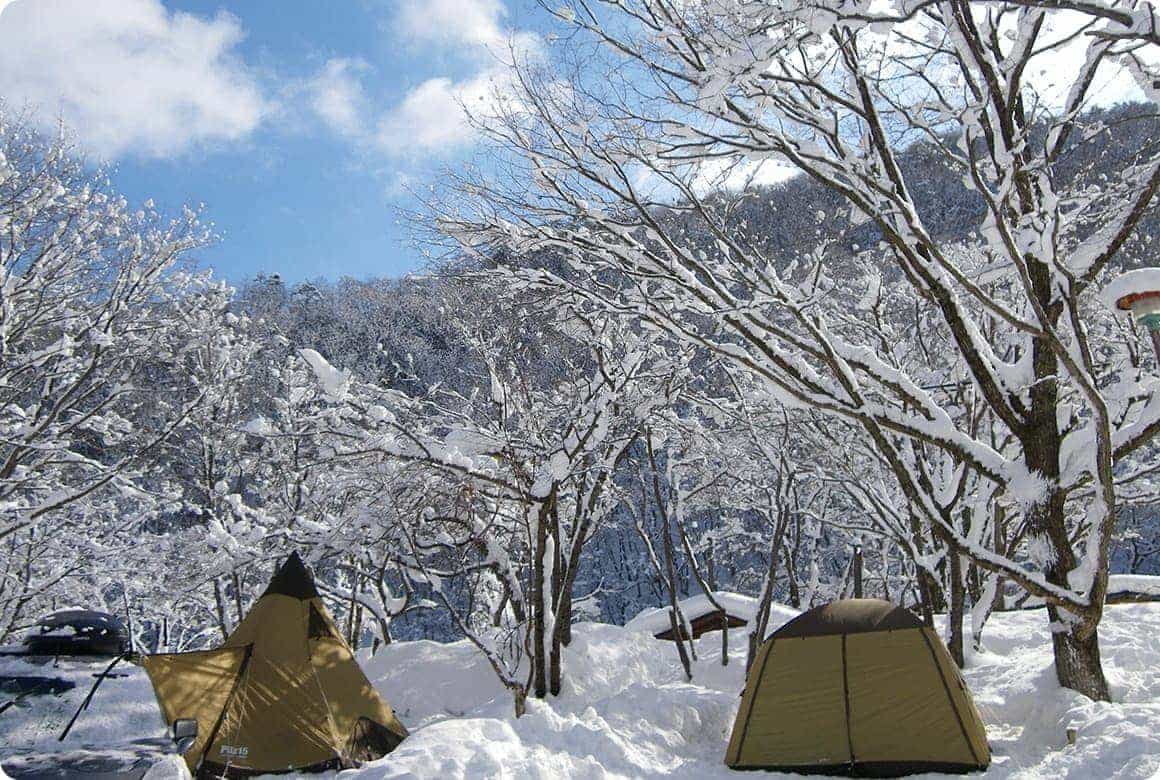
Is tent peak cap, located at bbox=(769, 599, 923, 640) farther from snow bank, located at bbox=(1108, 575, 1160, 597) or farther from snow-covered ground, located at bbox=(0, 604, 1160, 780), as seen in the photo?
snow bank, located at bbox=(1108, 575, 1160, 597)

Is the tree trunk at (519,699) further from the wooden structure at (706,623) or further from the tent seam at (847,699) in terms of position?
the wooden structure at (706,623)

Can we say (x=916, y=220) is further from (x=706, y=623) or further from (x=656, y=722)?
(x=706, y=623)

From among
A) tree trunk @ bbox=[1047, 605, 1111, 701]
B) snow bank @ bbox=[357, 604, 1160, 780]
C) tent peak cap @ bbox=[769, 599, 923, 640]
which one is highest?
tent peak cap @ bbox=[769, 599, 923, 640]

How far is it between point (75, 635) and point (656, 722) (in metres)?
5.32

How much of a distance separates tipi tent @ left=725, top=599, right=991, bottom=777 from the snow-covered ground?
15.0 inches

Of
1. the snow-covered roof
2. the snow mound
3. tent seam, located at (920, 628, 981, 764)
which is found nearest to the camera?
tent seam, located at (920, 628, 981, 764)

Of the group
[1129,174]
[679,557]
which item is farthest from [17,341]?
[679,557]

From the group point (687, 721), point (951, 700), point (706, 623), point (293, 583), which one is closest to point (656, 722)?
point (687, 721)

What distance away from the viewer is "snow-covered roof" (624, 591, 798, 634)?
14.7 m

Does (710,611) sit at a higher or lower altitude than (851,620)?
lower

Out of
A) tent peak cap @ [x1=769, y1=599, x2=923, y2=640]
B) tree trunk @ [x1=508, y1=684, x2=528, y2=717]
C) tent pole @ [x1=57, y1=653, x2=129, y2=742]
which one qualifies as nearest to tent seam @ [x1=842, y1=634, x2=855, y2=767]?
tent peak cap @ [x1=769, y1=599, x2=923, y2=640]

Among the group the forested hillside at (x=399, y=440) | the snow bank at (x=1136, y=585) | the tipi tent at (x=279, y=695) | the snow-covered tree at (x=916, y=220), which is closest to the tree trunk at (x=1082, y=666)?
the snow-covered tree at (x=916, y=220)

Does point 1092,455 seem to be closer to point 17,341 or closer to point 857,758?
point 857,758

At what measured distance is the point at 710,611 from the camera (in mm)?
17141
